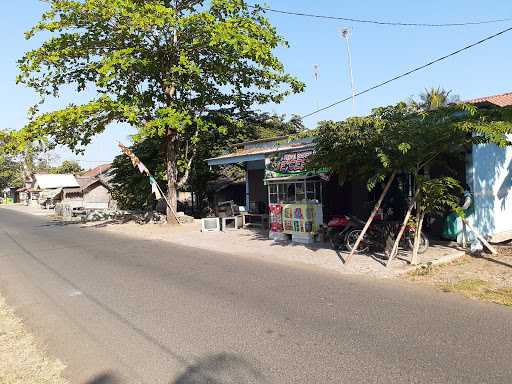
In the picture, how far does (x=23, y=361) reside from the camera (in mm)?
5082

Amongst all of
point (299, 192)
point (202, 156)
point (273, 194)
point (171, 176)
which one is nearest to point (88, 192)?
point (202, 156)

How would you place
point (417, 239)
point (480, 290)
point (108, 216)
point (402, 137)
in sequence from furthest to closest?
point (108, 216) → point (417, 239) → point (402, 137) → point (480, 290)

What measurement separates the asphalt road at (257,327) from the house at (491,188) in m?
4.96

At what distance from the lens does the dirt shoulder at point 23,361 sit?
4.60 m

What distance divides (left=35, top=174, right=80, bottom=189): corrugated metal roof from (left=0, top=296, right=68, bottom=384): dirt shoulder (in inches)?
2065

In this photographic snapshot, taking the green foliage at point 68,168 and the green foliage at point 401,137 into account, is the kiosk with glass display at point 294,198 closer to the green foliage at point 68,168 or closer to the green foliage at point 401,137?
the green foliage at point 401,137

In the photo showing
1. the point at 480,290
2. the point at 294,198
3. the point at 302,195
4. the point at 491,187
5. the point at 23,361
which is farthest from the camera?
the point at 294,198

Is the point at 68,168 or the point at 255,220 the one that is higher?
the point at 68,168

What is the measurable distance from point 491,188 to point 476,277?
4436 millimetres

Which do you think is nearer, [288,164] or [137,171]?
[288,164]

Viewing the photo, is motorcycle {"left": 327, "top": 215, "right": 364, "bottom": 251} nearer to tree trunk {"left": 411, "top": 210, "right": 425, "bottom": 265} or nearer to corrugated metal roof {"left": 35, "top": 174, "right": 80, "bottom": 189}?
tree trunk {"left": 411, "top": 210, "right": 425, "bottom": 265}

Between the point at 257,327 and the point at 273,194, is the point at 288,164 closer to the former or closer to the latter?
the point at 273,194

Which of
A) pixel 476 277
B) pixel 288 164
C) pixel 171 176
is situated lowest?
pixel 476 277

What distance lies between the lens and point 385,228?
11445 millimetres
